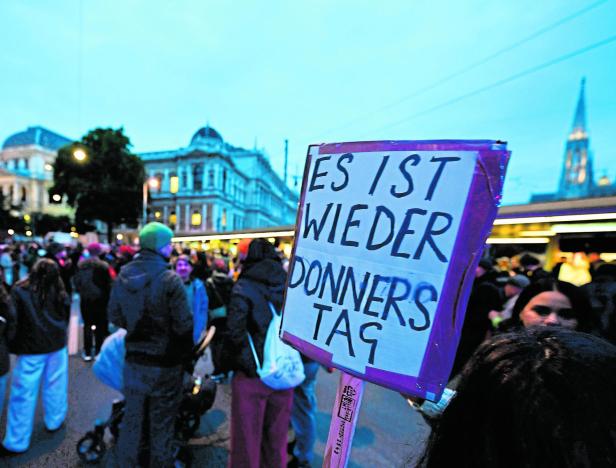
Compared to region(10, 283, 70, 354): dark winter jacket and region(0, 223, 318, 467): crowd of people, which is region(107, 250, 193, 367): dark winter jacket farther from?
region(10, 283, 70, 354): dark winter jacket

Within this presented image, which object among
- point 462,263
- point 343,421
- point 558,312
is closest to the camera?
point 462,263

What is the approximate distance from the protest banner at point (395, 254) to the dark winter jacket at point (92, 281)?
492cm

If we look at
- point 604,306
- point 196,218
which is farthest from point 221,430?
point 196,218

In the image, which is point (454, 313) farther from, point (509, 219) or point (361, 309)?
point (509, 219)

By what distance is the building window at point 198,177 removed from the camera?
5181 cm

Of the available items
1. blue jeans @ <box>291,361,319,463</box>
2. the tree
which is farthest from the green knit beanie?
the tree

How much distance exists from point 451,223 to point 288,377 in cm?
171

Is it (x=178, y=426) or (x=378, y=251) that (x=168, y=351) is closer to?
(x=178, y=426)

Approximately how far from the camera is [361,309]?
1030 mm

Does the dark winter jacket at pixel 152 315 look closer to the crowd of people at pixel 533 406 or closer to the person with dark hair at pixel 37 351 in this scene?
the person with dark hair at pixel 37 351

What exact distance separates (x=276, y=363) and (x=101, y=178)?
1449 inches

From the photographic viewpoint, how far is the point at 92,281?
4.95 m

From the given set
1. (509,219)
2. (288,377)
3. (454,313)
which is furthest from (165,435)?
(509,219)

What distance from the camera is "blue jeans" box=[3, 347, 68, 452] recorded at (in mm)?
2725
